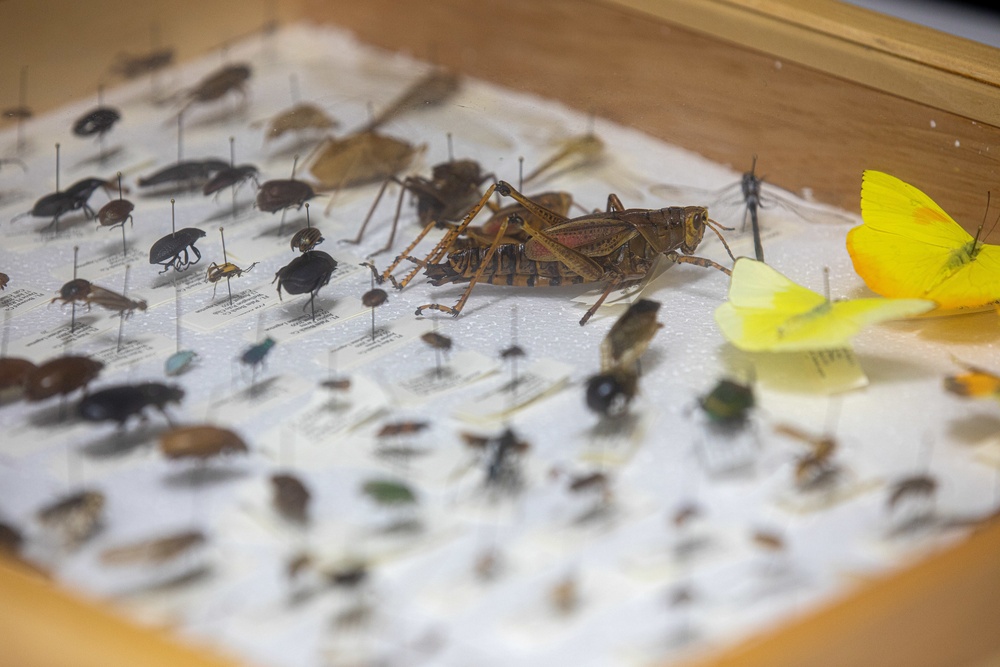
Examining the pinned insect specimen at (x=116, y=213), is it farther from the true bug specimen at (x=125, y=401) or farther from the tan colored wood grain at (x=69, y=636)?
the tan colored wood grain at (x=69, y=636)

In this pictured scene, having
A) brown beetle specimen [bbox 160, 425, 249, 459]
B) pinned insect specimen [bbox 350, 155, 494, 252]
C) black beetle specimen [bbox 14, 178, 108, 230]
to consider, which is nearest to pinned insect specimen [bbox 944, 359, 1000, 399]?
pinned insect specimen [bbox 350, 155, 494, 252]

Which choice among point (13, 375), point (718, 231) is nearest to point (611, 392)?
point (718, 231)

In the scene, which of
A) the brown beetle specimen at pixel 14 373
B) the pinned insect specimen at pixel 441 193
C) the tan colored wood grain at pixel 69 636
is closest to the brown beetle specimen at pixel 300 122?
the pinned insect specimen at pixel 441 193

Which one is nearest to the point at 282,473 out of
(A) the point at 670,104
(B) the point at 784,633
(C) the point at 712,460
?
(C) the point at 712,460

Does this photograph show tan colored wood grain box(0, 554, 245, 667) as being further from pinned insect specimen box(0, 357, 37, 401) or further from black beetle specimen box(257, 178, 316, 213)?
black beetle specimen box(257, 178, 316, 213)

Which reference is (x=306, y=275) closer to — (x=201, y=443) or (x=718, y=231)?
(x=201, y=443)

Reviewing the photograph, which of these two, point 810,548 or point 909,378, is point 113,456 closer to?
point 810,548
